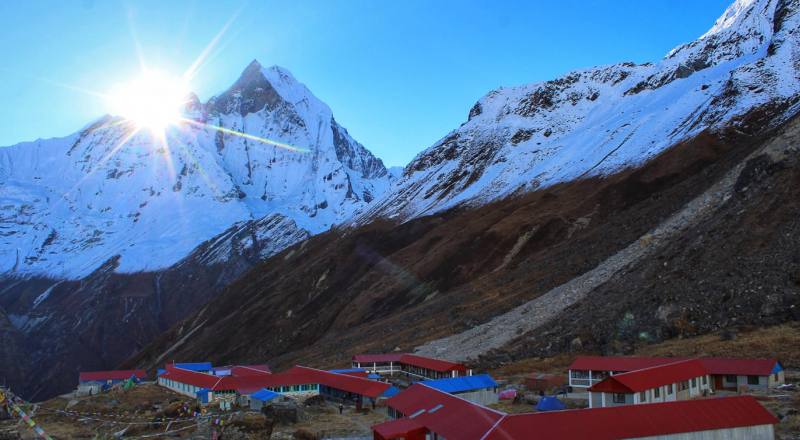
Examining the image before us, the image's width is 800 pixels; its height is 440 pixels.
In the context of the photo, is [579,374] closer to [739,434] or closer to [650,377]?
[650,377]

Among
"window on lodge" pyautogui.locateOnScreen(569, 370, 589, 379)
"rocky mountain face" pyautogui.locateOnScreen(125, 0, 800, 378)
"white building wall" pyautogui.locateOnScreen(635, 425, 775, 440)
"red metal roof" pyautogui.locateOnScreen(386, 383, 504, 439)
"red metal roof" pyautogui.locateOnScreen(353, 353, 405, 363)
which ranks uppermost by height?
"rocky mountain face" pyautogui.locateOnScreen(125, 0, 800, 378)

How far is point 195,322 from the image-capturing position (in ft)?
467

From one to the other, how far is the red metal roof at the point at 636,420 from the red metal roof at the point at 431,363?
26778 millimetres

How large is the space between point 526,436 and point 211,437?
843 inches

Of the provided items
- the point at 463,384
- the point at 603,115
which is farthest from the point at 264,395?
the point at 603,115

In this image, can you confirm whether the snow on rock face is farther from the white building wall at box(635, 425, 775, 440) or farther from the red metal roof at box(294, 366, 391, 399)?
the white building wall at box(635, 425, 775, 440)

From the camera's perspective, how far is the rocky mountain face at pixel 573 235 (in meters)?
51.8

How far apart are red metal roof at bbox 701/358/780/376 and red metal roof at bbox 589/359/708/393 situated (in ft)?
3.18

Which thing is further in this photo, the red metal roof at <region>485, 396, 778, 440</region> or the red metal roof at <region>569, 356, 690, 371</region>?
the red metal roof at <region>569, 356, 690, 371</region>

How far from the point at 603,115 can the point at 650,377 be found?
128 metres

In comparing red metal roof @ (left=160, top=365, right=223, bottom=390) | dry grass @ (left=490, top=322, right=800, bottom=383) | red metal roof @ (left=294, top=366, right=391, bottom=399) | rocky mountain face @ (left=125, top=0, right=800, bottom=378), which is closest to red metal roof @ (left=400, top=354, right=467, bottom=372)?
dry grass @ (left=490, top=322, right=800, bottom=383)

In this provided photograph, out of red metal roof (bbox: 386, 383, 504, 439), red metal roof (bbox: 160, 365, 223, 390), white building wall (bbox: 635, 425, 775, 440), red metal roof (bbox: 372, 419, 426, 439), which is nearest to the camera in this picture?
white building wall (bbox: 635, 425, 775, 440)

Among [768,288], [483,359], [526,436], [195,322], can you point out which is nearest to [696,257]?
[768,288]

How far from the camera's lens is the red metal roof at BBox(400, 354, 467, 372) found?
5225cm
